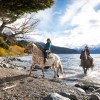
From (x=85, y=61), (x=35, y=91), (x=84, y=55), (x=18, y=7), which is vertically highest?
(x=18, y=7)

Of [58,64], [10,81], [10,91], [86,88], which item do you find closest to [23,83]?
[10,81]

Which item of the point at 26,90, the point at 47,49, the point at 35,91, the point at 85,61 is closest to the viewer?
the point at 35,91

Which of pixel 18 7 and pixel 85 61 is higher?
pixel 18 7

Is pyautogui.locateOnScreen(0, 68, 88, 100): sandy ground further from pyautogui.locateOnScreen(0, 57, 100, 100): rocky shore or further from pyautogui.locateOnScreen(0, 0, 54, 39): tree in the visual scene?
pyautogui.locateOnScreen(0, 0, 54, 39): tree

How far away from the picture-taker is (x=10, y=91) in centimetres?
1648

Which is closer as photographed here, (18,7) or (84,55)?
(18,7)

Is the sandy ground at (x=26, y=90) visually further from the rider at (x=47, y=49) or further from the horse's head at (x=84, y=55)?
the horse's head at (x=84, y=55)

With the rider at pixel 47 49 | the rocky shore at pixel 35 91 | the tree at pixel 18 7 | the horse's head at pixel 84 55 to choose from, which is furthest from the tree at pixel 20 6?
the horse's head at pixel 84 55

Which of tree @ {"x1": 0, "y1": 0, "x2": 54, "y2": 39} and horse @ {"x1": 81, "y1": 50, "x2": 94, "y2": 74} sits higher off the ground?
tree @ {"x1": 0, "y1": 0, "x2": 54, "y2": 39}

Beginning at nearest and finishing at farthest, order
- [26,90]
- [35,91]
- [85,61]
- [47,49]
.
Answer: [35,91] → [26,90] → [47,49] → [85,61]

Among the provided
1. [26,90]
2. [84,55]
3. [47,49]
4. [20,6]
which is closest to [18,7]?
[20,6]

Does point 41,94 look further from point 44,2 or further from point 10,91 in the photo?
point 44,2

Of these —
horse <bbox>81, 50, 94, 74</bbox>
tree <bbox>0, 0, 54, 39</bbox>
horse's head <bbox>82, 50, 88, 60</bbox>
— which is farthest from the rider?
horse <bbox>81, 50, 94, 74</bbox>

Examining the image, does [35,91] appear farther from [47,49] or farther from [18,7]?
[18,7]
